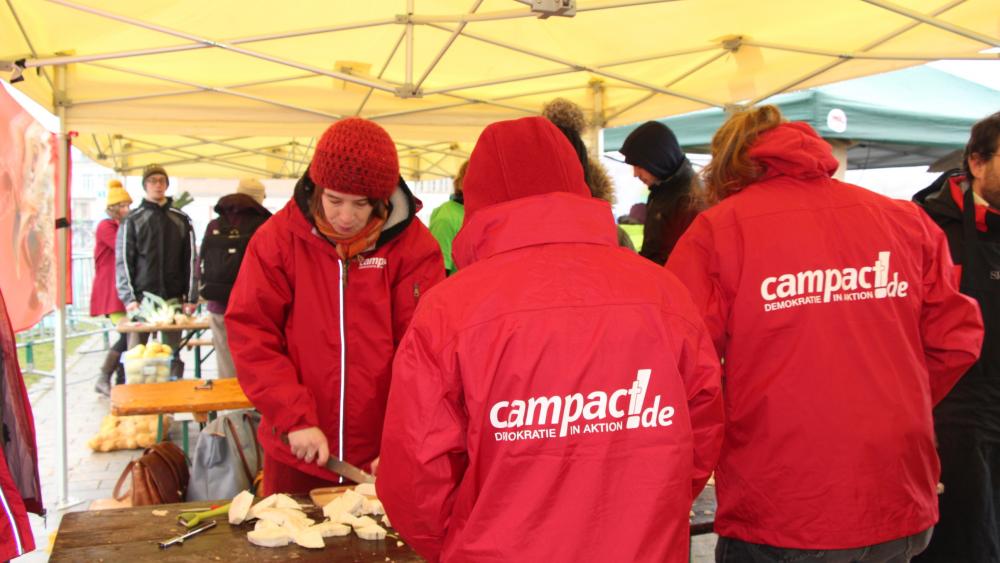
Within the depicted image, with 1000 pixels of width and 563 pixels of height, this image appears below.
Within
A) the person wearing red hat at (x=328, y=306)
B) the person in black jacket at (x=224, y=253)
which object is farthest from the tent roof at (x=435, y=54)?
the person wearing red hat at (x=328, y=306)

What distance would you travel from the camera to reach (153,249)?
21.5 feet

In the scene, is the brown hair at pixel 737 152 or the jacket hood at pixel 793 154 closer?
the jacket hood at pixel 793 154

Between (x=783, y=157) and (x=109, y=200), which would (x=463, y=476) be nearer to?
(x=783, y=157)

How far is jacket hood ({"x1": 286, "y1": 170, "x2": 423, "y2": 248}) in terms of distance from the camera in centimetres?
218

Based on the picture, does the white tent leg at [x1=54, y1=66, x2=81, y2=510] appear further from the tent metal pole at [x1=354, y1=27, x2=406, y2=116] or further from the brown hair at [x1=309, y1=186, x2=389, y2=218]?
the brown hair at [x1=309, y1=186, x2=389, y2=218]

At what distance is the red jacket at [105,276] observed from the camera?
7.05 m

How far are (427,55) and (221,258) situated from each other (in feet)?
6.62

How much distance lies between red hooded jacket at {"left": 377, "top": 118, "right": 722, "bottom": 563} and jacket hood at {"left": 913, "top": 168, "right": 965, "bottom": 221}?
5.26 feet

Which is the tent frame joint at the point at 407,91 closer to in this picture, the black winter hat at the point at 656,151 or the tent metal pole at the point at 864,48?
the black winter hat at the point at 656,151

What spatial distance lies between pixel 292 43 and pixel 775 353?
3.94 metres

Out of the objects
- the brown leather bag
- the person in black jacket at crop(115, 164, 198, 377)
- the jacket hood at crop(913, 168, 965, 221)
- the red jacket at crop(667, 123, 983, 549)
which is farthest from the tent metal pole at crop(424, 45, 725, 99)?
the red jacket at crop(667, 123, 983, 549)

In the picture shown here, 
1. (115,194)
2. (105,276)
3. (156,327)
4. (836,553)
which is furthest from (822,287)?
(115,194)

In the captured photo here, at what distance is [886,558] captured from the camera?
1.75 metres

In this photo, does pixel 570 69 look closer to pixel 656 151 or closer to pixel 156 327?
pixel 656 151
